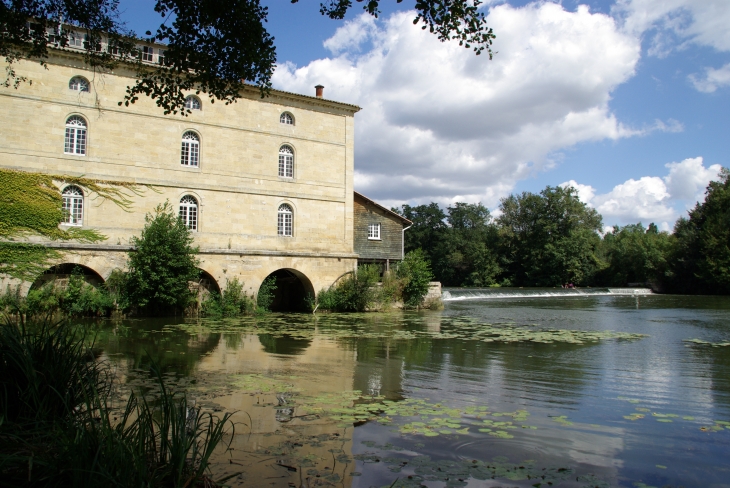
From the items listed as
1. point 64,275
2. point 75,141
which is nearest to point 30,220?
point 64,275

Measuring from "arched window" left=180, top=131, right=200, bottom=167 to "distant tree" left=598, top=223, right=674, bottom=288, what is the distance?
50.1 metres

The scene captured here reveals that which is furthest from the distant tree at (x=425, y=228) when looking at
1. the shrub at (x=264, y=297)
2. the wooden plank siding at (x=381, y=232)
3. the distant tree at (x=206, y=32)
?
the distant tree at (x=206, y=32)

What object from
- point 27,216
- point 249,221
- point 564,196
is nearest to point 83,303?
point 27,216

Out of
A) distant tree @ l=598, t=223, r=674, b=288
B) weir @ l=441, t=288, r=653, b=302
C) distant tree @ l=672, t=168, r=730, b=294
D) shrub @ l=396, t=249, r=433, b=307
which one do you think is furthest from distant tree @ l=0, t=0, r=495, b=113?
distant tree @ l=598, t=223, r=674, b=288

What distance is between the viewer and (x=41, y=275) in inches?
A: 763

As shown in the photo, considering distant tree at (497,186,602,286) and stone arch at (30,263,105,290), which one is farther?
distant tree at (497,186,602,286)

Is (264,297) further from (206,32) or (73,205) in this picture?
(206,32)

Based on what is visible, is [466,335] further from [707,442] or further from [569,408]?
[707,442]

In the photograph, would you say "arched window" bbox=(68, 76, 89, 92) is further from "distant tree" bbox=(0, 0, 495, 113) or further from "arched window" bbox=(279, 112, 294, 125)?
"distant tree" bbox=(0, 0, 495, 113)

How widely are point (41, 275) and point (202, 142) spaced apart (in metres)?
8.30

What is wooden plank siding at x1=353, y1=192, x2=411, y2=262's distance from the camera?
2823cm

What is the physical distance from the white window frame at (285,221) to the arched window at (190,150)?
4.34 meters

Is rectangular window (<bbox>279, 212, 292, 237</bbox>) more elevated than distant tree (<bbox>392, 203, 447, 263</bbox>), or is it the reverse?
distant tree (<bbox>392, 203, 447, 263</bbox>)

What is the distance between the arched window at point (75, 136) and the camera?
814 inches
